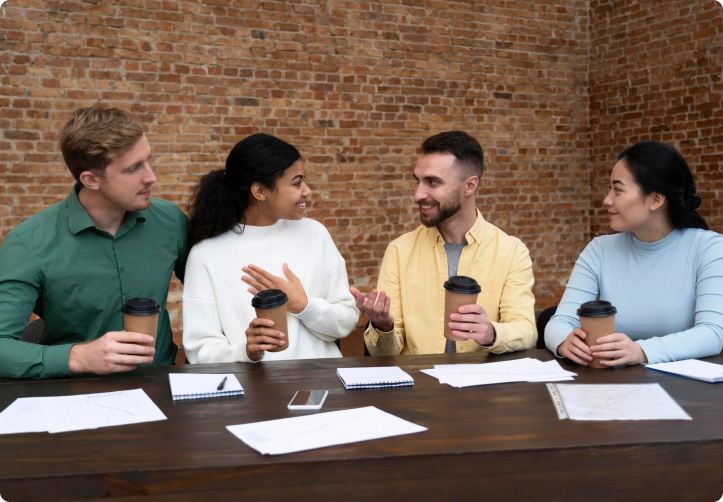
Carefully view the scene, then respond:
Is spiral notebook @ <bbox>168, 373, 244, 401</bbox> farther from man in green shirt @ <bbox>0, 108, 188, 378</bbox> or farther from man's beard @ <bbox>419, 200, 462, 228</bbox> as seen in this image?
man's beard @ <bbox>419, 200, 462, 228</bbox>

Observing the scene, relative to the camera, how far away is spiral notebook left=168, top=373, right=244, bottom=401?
5.36 ft

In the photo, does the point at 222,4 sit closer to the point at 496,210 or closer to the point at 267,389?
the point at 496,210

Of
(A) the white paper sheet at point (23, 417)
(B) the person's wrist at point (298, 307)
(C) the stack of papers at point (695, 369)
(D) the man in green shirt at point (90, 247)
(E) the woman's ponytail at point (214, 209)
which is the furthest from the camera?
(E) the woman's ponytail at point (214, 209)

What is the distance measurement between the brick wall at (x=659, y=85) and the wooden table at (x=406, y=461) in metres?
5.12

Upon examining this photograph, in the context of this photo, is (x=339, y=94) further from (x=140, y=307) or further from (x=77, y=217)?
(x=140, y=307)

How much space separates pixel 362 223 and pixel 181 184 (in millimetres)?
1708

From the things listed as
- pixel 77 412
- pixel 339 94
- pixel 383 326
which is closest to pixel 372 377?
pixel 383 326

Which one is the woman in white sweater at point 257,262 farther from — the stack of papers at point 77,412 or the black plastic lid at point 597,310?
the black plastic lid at point 597,310

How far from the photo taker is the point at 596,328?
1.88 meters

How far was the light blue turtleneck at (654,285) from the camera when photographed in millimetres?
2139

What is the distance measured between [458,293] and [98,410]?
100 centimetres

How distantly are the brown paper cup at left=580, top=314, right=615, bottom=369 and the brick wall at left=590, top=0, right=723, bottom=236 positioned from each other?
4621mm

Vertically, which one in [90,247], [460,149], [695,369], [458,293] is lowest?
[695,369]

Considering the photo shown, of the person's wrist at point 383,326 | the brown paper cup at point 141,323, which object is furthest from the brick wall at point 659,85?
the brown paper cup at point 141,323
